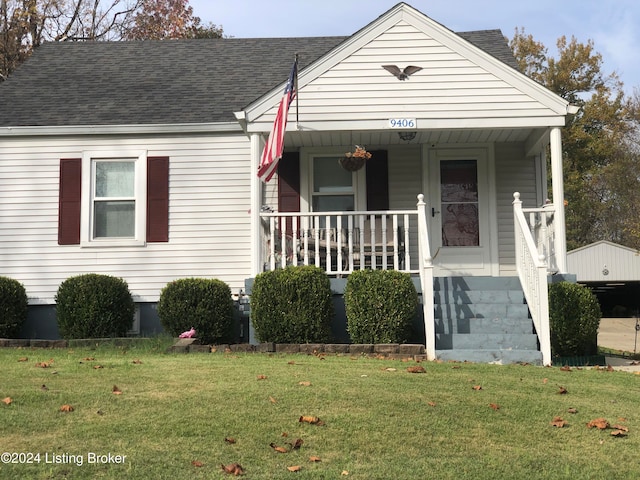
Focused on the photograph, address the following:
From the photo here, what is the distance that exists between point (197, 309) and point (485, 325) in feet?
12.3

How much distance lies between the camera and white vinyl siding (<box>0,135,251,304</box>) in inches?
436

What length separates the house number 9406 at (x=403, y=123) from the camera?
9.73 metres

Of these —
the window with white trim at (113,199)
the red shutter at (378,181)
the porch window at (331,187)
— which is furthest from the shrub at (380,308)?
the window with white trim at (113,199)

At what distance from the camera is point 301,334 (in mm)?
8719

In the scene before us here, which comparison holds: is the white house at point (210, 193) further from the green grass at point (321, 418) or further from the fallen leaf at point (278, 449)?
the fallen leaf at point (278, 449)

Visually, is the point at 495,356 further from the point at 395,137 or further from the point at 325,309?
the point at 395,137

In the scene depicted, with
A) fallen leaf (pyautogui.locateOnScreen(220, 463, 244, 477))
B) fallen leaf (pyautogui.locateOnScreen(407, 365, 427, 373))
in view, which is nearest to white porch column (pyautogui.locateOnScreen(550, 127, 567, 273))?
fallen leaf (pyautogui.locateOnScreen(407, 365, 427, 373))

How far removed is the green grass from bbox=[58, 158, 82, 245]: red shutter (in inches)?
180

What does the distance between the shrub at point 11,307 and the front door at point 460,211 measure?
20.0 ft

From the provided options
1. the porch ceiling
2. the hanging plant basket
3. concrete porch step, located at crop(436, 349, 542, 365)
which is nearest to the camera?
concrete porch step, located at crop(436, 349, 542, 365)

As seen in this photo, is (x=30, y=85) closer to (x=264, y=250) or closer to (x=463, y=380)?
(x=264, y=250)

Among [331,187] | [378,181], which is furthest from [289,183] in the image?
[378,181]

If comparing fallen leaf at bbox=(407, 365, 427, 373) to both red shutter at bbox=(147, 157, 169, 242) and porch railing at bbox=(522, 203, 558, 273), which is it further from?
red shutter at bbox=(147, 157, 169, 242)

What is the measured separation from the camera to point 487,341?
27.5 ft
